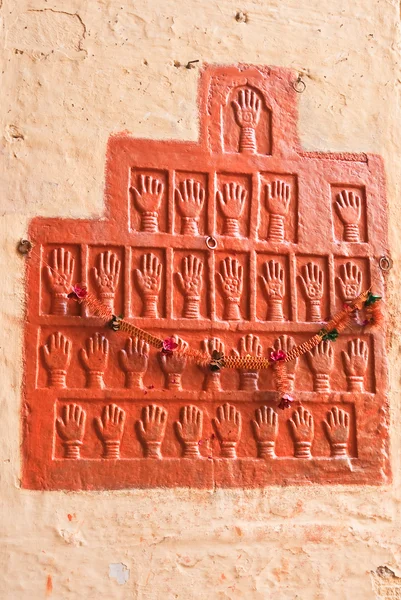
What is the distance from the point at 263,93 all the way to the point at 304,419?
54.2 inches

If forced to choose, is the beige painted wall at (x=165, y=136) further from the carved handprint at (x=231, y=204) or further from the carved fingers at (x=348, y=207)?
the carved handprint at (x=231, y=204)

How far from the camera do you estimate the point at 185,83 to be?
334 centimetres

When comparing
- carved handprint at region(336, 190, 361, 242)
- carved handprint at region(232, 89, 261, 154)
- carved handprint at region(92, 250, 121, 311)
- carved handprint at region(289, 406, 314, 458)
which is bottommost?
carved handprint at region(289, 406, 314, 458)

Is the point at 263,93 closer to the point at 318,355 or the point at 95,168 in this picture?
the point at 95,168

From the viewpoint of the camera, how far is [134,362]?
3066 mm

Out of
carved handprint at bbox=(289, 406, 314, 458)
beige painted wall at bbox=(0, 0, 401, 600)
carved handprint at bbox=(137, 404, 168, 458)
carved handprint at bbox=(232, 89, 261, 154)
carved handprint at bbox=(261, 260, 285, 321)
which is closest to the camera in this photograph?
beige painted wall at bbox=(0, 0, 401, 600)

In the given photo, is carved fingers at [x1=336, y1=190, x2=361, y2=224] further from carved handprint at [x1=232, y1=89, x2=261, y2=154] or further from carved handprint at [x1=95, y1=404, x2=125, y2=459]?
carved handprint at [x1=95, y1=404, x2=125, y2=459]

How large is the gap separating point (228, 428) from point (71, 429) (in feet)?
1.96

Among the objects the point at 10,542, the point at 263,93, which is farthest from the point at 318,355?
the point at 10,542

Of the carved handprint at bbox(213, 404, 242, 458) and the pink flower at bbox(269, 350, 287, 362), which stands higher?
the pink flower at bbox(269, 350, 287, 362)

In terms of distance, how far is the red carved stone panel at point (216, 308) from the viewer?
3.02 meters

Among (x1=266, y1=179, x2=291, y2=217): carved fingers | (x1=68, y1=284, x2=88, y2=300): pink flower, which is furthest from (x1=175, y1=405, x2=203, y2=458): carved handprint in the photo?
(x1=266, y1=179, x2=291, y2=217): carved fingers

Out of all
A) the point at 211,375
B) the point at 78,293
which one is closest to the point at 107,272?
the point at 78,293

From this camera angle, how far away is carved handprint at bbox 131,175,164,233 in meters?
3.19
